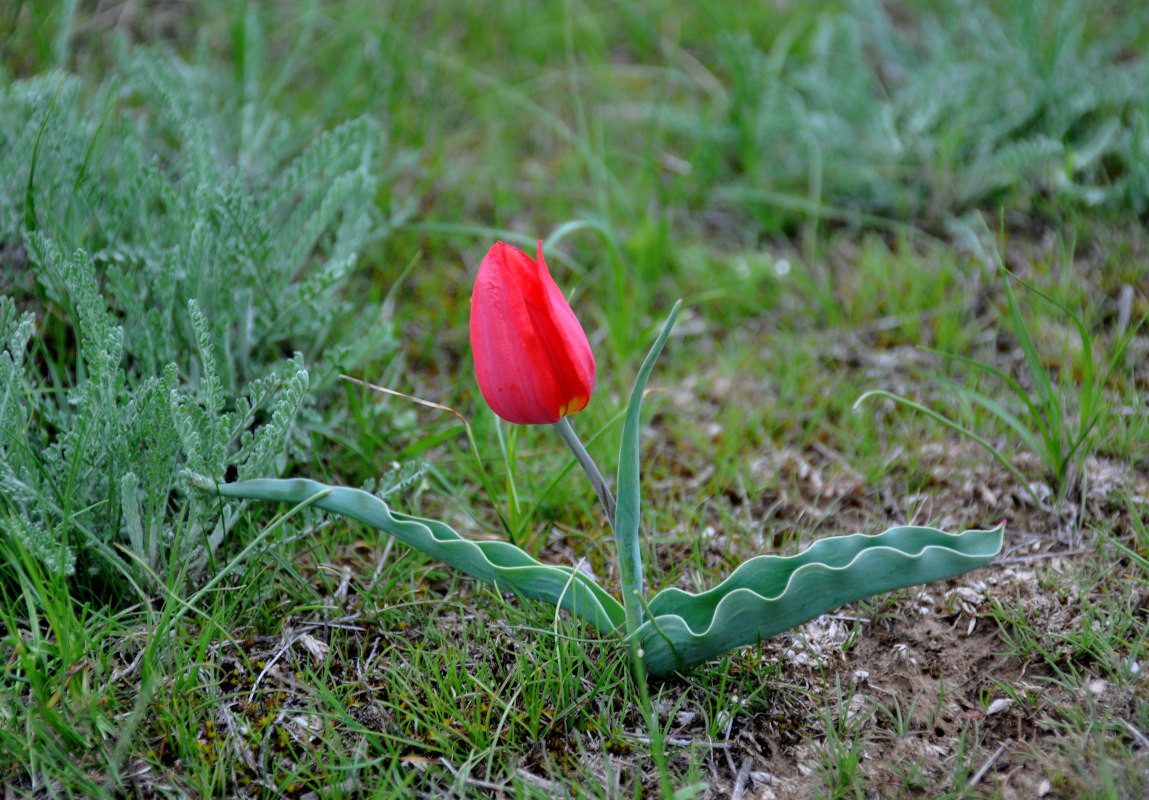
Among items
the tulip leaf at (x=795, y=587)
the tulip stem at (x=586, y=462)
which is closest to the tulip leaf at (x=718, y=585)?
the tulip leaf at (x=795, y=587)

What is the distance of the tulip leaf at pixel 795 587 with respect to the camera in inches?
44.8

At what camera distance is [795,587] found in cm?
115

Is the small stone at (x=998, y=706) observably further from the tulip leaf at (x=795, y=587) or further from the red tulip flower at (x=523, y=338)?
the red tulip flower at (x=523, y=338)

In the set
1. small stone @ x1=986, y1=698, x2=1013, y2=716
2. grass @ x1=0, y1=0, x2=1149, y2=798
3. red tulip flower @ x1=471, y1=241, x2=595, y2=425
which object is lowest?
small stone @ x1=986, y1=698, x2=1013, y2=716

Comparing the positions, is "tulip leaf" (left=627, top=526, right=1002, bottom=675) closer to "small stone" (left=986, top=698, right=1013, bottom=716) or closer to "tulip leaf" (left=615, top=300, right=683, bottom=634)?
"tulip leaf" (left=615, top=300, right=683, bottom=634)

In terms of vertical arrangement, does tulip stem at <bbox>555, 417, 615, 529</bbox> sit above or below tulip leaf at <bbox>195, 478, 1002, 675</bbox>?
above

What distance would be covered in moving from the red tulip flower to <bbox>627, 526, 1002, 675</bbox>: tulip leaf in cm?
38

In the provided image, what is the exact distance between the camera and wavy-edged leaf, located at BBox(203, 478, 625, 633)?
4.01ft

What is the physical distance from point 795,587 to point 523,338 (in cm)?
53

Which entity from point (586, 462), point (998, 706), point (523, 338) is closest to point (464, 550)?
point (586, 462)

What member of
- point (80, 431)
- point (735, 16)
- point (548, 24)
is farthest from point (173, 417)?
point (735, 16)

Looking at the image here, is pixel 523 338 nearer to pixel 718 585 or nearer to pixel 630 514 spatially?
pixel 630 514

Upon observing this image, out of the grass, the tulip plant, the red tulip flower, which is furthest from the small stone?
the red tulip flower

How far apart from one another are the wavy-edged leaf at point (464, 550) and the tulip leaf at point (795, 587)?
98mm
